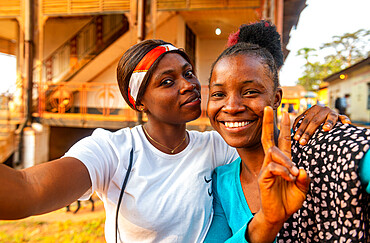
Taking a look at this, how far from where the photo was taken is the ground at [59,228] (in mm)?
4031

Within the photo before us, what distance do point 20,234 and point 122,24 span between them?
770 cm

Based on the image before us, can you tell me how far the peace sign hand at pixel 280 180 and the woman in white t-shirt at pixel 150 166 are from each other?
25cm

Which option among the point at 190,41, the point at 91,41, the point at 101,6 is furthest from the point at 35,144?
the point at 190,41

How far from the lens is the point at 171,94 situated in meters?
1.59

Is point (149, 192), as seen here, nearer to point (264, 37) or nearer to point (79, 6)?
point (264, 37)

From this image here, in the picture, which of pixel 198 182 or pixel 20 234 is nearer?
pixel 198 182

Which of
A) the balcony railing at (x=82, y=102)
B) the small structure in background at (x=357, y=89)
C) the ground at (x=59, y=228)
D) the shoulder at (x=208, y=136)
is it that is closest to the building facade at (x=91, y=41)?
the balcony railing at (x=82, y=102)

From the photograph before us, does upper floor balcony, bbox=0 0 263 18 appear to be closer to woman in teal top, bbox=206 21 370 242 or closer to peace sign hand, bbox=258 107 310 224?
woman in teal top, bbox=206 21 370 242

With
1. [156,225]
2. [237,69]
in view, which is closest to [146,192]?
[156,225]

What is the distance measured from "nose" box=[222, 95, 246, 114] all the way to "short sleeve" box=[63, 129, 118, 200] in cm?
60

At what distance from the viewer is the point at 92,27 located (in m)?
10.4

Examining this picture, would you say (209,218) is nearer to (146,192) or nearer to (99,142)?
(146,192)

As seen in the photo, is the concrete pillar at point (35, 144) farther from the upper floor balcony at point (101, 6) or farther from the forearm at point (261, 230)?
the forearm at point (261, 230)

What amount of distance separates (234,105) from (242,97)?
6cm
